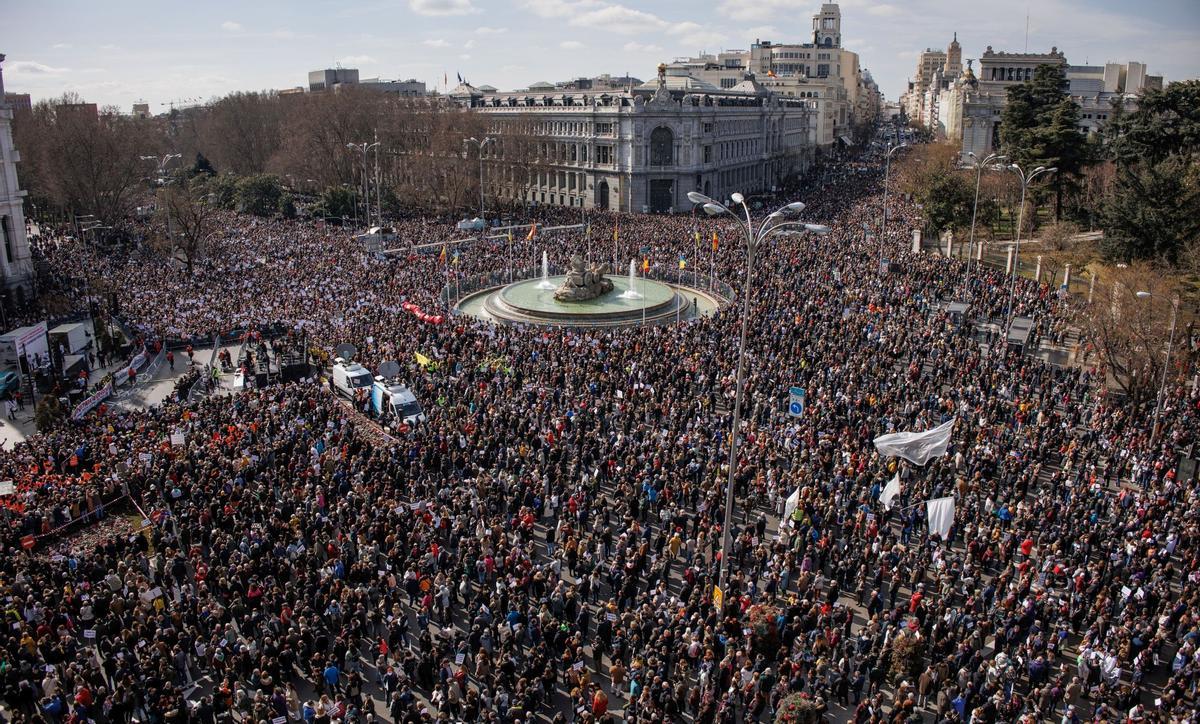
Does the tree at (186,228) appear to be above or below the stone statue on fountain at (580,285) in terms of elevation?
above

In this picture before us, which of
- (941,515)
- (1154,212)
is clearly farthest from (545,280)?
(941,515)

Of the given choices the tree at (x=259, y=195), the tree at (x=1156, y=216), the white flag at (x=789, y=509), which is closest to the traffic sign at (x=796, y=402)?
the white flag at (x=789, y=509)

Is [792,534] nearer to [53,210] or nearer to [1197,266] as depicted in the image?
[1197,266]

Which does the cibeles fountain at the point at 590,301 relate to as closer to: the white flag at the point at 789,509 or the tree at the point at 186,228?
the tree at the point at 186,228

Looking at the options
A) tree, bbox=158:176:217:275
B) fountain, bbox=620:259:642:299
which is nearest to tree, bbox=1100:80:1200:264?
fountain, bbox=620:259:642:299

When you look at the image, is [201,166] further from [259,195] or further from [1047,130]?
[1047,130]

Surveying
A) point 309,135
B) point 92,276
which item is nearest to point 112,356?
point 92,276
